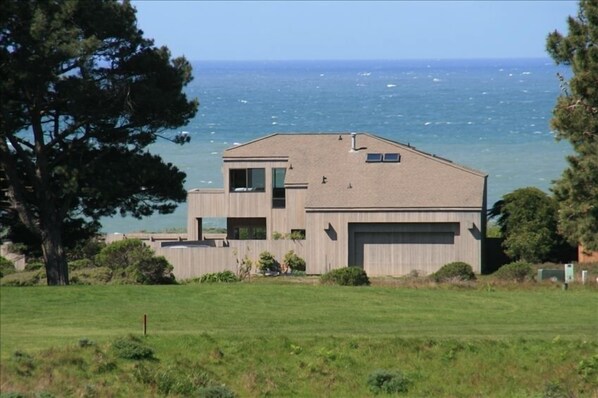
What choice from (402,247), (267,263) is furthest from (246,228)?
(402,247)

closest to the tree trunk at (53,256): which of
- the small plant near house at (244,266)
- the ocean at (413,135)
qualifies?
the small plant near house at (244,266)

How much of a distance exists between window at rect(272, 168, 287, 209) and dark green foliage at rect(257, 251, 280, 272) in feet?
12.3

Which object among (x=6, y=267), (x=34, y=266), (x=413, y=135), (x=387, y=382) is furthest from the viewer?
(x=413, y=135)

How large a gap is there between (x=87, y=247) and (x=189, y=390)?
1041 inches

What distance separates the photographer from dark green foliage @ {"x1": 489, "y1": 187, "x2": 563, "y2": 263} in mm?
44375

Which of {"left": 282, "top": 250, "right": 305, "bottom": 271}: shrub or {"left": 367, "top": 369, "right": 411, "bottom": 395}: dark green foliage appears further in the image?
{"left": 282, "top": 250, "right": 305, "bottom": 271}: shrub

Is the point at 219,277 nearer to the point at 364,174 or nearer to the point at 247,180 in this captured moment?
the point at 364,174

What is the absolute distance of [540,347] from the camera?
2359 centimetres

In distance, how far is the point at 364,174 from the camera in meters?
47.3

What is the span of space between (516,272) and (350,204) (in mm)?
8284

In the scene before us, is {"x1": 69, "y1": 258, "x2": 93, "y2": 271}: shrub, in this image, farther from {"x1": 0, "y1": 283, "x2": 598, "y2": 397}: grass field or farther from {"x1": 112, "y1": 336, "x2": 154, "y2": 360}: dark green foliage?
{"x1": 112, "y1": 336, "x2": 154, "y2": 360}: dark green foliage

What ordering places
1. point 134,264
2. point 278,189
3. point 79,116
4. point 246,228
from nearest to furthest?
point 79,116
point 134,264
point 278,189
point 246,228

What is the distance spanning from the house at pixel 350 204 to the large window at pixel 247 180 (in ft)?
0.12

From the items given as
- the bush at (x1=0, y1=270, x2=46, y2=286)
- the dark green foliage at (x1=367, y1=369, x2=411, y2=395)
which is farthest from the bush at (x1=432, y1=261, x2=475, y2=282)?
the dark green foliage at (x1=367, y1=369, x2=411, y2=395)
